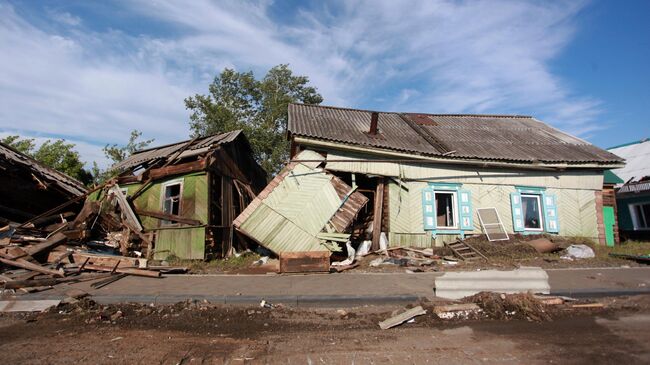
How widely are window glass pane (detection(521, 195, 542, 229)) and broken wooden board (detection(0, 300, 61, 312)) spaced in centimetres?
1349

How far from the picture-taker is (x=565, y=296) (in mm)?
6383

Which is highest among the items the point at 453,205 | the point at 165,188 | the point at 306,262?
the point at 165,188

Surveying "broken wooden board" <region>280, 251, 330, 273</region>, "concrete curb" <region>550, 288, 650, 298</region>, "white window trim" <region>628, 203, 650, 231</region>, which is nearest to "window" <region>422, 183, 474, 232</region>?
"broken wooden board" <region>280, 251, 330, 273</region>

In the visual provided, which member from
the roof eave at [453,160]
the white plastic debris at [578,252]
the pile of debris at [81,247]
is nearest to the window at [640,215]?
the roof eave at [453,160]

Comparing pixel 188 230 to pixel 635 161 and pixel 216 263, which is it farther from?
pixel 635 161

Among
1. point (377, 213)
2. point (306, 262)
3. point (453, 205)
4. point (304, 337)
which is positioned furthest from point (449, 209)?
point (304, 337)

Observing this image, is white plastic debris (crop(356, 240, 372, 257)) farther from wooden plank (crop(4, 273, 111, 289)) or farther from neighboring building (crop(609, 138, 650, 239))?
neighboring building (crop(609, 138, 650, 239))

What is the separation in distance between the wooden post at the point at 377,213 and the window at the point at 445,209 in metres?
2.08

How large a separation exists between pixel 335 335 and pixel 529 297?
3395 millimetres

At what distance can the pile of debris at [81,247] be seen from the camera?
7.52m

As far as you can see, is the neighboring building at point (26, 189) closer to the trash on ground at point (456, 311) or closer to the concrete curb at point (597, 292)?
the trash on ground at point (456, 311)

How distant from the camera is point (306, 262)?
8.33 meters

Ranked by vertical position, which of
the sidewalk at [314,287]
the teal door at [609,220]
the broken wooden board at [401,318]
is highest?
the teal door at [609,220]

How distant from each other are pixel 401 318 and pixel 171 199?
355 inches
